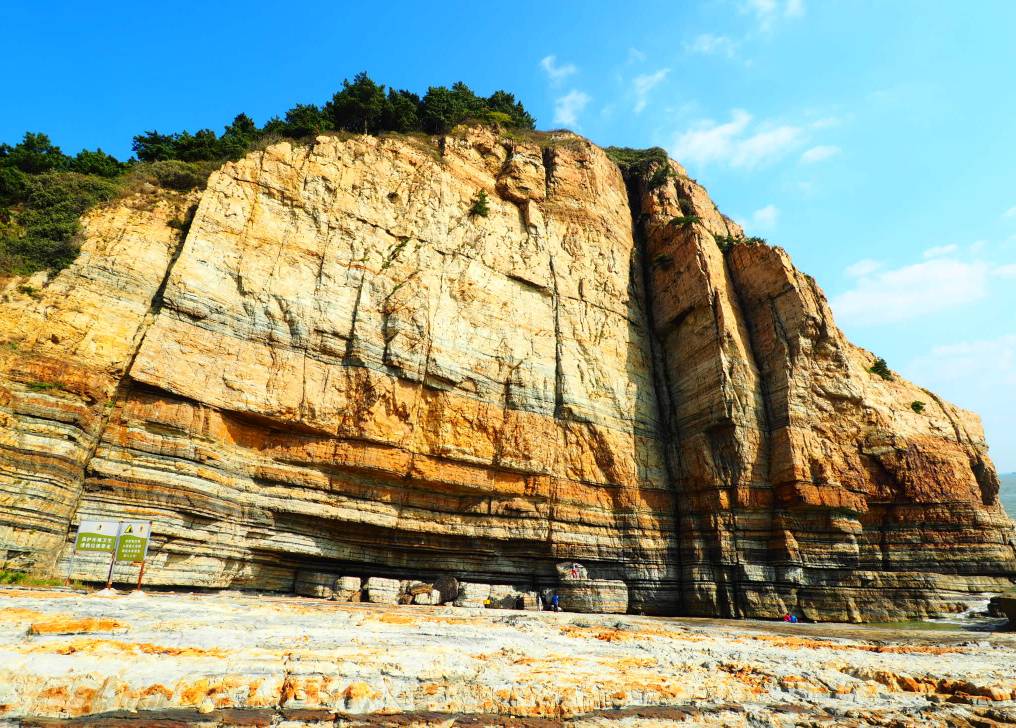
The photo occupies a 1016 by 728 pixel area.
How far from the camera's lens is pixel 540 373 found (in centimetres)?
2067

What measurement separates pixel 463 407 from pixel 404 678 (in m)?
14.1

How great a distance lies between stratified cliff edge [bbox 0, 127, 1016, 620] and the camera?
13.4m

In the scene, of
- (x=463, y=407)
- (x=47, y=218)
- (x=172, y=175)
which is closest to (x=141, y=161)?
(x=172, y=175)

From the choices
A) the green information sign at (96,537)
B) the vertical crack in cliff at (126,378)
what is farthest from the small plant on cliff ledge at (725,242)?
the green information sign at (96,537)

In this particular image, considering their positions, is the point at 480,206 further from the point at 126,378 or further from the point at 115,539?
the point at 115,539

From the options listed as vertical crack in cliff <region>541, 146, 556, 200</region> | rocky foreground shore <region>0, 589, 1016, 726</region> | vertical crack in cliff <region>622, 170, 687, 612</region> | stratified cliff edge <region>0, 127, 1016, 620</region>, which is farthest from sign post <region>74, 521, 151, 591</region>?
vertical crack in cliff <region>541, 146, 556, 200</region>

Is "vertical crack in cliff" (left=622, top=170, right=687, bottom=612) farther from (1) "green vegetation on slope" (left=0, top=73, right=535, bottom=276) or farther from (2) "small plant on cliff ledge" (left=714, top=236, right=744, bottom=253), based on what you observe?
(1) "green vegetation on slope" (left=0, top=73, right=535, bottom=276)

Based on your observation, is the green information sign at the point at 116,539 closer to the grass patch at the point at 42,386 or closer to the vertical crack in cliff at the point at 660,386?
the grass patch at the point at 42,386

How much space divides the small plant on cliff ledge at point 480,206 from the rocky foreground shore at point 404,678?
1891cm

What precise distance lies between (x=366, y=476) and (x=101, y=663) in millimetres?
12775

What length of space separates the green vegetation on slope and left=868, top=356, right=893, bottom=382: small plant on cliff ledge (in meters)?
23.8

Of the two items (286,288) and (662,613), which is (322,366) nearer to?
(286,288)

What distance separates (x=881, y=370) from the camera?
25.5 metres

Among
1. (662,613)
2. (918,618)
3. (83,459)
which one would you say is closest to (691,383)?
(662,613)
